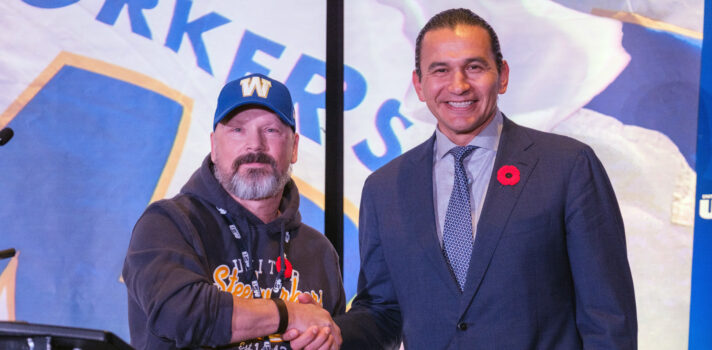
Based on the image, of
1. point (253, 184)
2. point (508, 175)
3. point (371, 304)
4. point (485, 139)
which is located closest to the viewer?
point (508, 175)

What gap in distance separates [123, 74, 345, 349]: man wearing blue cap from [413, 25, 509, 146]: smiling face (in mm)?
614

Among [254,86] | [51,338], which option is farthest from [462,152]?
[51,338]

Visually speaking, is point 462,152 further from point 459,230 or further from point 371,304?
point 371,304

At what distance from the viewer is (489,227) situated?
5.57ft

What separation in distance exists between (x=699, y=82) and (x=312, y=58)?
6.11 ft

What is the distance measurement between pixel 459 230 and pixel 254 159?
762mm

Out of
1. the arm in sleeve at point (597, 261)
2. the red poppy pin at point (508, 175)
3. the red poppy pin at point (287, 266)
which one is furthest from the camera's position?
the red poppy pin at point (287, 266)

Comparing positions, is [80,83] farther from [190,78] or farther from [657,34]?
[657,34]

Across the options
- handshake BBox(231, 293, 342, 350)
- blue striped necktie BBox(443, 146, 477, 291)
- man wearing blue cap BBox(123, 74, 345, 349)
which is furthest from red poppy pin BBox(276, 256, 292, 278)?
blue striped necktie BBox(443, 146, 477, 291)

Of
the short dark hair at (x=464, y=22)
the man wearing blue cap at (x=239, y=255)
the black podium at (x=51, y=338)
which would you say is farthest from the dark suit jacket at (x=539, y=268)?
the black podium at (x=51, y=338)

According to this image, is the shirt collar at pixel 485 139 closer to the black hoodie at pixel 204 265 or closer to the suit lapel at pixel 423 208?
the suit lapel at pixel 423 208

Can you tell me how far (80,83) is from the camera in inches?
138

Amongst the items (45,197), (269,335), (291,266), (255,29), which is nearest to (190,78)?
(255,29)

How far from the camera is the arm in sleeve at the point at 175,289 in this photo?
181cm
